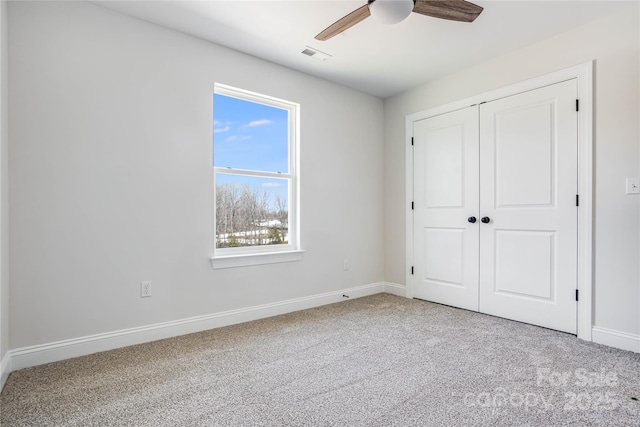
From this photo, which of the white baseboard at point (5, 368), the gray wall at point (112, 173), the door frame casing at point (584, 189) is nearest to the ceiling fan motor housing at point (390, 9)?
the gray wall at point (112, 173)

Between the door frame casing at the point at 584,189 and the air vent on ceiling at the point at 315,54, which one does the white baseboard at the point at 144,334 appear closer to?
the door frame casing at the point at 584,189

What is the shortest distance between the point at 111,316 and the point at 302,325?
1.43m

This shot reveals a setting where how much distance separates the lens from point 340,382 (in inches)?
72.9

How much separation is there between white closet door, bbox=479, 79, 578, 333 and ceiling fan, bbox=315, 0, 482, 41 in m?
1.23

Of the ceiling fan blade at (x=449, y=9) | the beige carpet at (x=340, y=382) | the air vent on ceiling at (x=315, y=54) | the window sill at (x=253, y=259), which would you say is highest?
the air vent on ceiling at (x=315, y=54)

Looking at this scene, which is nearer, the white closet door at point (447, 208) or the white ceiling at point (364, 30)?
the white ceiling at point (364, 30)

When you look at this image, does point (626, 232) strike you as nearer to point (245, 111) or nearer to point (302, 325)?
point (302, 325)

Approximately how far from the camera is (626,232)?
2.30m

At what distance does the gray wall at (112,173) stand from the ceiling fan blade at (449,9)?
64.1 inches

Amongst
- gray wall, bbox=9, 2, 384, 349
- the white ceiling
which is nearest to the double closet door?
the white ceiling

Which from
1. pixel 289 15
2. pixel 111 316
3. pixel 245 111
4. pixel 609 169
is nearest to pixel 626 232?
pixel 609 169

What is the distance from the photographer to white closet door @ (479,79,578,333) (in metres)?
2.61

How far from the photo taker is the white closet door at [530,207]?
2.61m

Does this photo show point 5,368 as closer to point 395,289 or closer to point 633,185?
point 395,289
